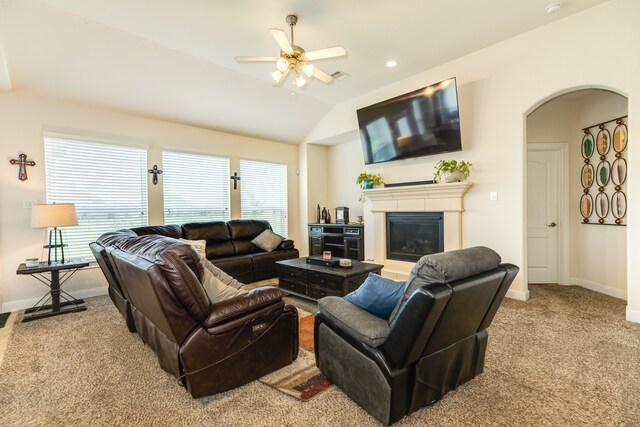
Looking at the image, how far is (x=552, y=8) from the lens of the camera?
3129 mm

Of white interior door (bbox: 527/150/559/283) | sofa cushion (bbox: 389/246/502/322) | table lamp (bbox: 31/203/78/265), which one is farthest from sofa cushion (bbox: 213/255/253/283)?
white interior door (bbox: 527/150/559/283)

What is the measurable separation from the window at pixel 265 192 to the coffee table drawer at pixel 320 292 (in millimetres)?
2938

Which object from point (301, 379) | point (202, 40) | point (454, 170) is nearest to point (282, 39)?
point (202, 40)

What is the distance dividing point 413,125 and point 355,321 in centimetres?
354

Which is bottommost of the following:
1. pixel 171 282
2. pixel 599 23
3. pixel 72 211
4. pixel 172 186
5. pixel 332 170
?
pixel 171 282

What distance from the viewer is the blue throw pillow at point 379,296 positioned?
5.75ft

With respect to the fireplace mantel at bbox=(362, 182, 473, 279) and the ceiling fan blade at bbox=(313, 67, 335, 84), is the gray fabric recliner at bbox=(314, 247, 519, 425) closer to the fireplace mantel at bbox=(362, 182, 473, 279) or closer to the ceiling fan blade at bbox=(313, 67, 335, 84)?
the ceiling fan blade at bbox=(313, 67, 335, 84)

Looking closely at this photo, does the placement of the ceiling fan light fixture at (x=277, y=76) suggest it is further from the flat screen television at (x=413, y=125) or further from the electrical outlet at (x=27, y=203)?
the electrical outlet at (x=27, y=203)

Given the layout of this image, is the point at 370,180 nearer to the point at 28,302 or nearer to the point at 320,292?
the point at 320,292

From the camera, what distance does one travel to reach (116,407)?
1851 millimetres

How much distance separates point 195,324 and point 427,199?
3.80 meters

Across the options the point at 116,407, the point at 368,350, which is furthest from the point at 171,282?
the point at 368,350

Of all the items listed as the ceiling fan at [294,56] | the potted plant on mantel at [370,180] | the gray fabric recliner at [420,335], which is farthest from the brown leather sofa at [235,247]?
the gray fabric recliner at [420,335]

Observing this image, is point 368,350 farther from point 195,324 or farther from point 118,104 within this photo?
point 118,104
